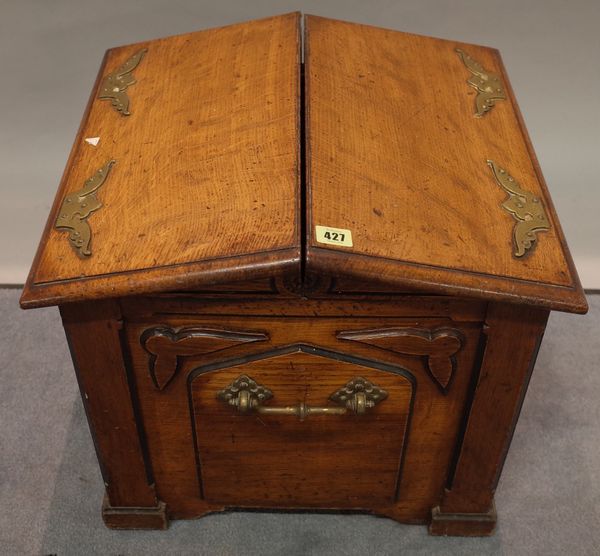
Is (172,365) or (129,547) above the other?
(172,365)

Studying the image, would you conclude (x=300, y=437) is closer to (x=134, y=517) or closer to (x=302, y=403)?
(x=302, y=403)

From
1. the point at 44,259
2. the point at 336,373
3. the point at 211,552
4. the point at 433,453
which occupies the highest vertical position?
the point at 44,259

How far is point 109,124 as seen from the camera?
164cm

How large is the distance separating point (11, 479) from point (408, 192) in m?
1.18

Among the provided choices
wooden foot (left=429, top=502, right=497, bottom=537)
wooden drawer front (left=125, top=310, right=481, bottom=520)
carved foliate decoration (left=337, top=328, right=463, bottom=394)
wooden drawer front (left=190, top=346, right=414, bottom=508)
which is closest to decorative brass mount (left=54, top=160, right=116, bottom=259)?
wooden drawer front (left=125, top=310, right=481, bottom=520)

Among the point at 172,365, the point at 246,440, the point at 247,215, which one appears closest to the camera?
the point at 247,215

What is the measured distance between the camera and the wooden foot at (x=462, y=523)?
1.74 m

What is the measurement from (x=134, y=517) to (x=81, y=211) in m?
0.72

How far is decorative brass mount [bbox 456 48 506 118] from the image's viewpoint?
170 cm

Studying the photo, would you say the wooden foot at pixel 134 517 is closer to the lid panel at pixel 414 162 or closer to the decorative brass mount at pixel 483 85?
the lid panel at pixel 414 162

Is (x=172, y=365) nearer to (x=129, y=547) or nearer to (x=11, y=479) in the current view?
(x=129, y=547)

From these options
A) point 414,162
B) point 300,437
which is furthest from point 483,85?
point 300,437

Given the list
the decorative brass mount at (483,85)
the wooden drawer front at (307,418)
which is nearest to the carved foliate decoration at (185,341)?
the wooden drawer front at (307,418)

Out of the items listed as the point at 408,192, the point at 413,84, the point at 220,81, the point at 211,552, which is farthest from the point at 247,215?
the point at 211,552
